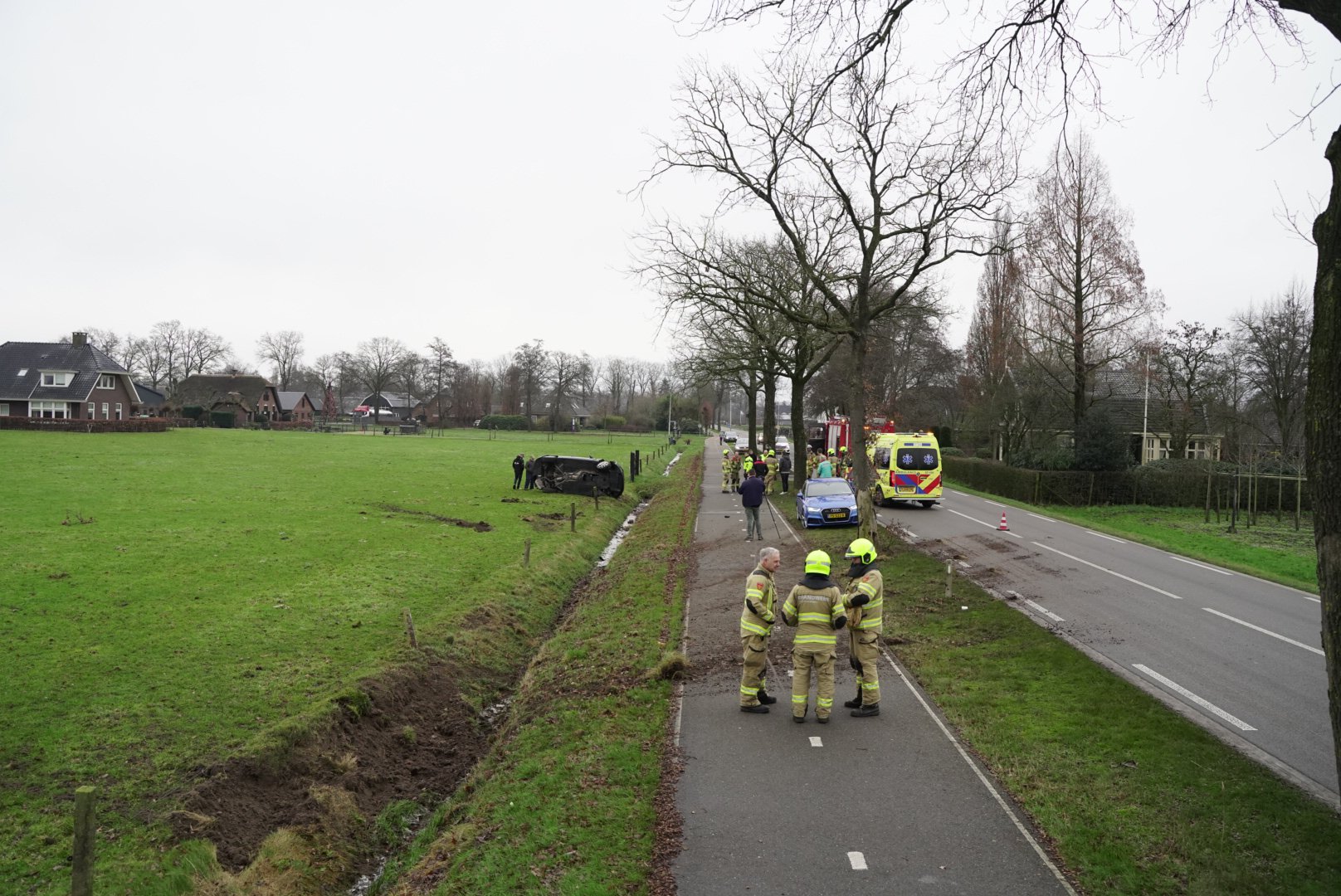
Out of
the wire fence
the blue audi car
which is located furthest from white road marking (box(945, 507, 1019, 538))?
the wire fence

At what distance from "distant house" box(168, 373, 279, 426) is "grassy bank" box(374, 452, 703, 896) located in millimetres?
88917

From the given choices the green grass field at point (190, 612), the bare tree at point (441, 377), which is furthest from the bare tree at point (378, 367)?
the green grass field at point (190, 612)

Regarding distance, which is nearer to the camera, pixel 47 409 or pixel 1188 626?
pixel 1188 626

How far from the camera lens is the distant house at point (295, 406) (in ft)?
376

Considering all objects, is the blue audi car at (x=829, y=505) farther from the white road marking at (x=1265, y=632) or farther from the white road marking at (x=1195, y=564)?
the white road marking at (x=1265, y=632)

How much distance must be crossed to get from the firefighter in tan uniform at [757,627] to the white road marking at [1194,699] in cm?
470

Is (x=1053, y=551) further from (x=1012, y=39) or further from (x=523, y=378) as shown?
(x=523, y=378)

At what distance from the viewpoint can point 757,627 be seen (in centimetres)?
912

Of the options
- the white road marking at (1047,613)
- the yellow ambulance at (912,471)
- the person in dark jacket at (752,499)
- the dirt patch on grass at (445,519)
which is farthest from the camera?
the yellow ambulance at (912,471)

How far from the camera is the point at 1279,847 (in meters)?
6.09

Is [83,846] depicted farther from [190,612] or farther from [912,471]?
[912,471]

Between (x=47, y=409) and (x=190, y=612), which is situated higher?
(x=47, y=409)

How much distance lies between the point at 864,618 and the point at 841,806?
234 cm

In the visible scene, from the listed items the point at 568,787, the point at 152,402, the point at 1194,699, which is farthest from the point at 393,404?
the point at 1194,699
